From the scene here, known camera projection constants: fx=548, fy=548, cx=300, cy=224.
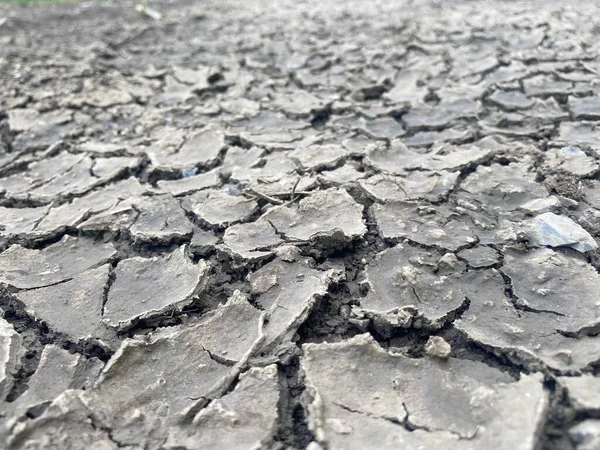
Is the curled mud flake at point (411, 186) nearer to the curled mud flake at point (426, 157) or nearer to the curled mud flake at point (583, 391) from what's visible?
the curled mud flake at point (426, 157)

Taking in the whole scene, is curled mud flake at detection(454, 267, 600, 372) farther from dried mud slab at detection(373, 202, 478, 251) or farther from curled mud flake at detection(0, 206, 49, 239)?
curled mud flake at detection(0, 206, 49, 239)

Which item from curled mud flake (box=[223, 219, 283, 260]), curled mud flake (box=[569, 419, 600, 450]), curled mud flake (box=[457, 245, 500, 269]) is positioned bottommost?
curled mud flake (box=[457, 245, 500, 269])


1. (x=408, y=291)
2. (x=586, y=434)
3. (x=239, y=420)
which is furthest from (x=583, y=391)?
(x=239, y=420)

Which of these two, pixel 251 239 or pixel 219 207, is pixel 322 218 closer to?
pixel 251 239

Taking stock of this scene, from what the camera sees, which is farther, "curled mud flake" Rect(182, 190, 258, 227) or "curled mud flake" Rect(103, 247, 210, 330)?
"curled mud flake" Rect(182, 190, 258, 227)

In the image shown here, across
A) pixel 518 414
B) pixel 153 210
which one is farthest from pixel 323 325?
pixel 153 210

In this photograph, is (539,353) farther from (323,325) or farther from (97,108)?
(97,108)

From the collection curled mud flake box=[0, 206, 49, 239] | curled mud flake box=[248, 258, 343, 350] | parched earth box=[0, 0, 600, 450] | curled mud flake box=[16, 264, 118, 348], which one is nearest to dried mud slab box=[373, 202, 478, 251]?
parched earth box=[0, 0, 600, 450]

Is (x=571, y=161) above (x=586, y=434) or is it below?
below
